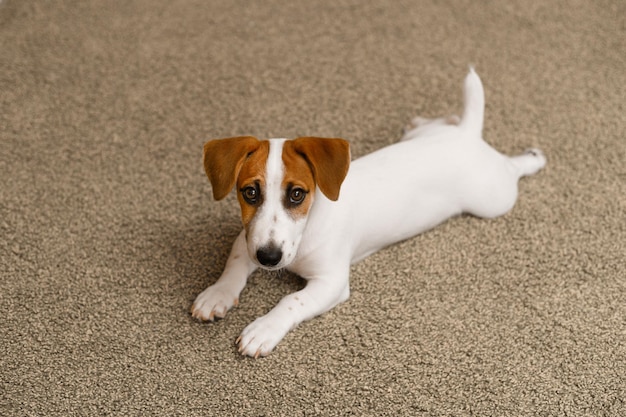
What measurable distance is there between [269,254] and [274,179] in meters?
0.18

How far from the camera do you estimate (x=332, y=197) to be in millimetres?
1670

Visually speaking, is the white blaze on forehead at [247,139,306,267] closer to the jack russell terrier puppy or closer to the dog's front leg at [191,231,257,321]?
the jack russell terrier puppy

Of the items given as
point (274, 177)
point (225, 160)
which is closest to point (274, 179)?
point (274, 177)

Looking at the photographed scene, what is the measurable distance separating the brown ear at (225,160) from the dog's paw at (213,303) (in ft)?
1.24

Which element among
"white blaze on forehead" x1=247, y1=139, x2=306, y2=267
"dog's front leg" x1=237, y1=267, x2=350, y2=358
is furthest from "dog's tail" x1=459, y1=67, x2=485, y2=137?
"white blaze on forehead" x1=247, y1=139, x2=306, y2=267

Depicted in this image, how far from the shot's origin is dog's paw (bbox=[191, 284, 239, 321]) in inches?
74.9

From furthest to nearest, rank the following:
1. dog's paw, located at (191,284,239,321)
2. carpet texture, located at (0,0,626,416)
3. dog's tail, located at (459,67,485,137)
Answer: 1. dog's tail, located at (459,67,485,137)
2. dog's paw, located at (191,284,239,321)
3. carpet texture, located at (0,0,626,416)

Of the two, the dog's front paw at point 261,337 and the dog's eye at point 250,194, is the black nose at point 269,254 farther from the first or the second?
the dog's front paw at point 261,337

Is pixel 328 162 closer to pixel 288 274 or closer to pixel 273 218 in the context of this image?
pixel 273 218

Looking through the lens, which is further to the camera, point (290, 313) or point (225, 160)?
point (290, 313)

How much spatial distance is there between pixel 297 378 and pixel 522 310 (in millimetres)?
700

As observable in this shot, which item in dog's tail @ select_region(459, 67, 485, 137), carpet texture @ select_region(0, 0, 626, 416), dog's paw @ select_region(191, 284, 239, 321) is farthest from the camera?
dog's tail @ select_region(459, 67, 485, 137)

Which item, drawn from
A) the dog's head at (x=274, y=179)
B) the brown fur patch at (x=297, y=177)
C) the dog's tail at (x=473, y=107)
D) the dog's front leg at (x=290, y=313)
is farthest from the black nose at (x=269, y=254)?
the dog's tail at (x=473, y=107)

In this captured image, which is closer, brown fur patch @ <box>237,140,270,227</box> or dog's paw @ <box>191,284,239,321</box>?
brown fur patch @ <box>237,140,270,227</box>
